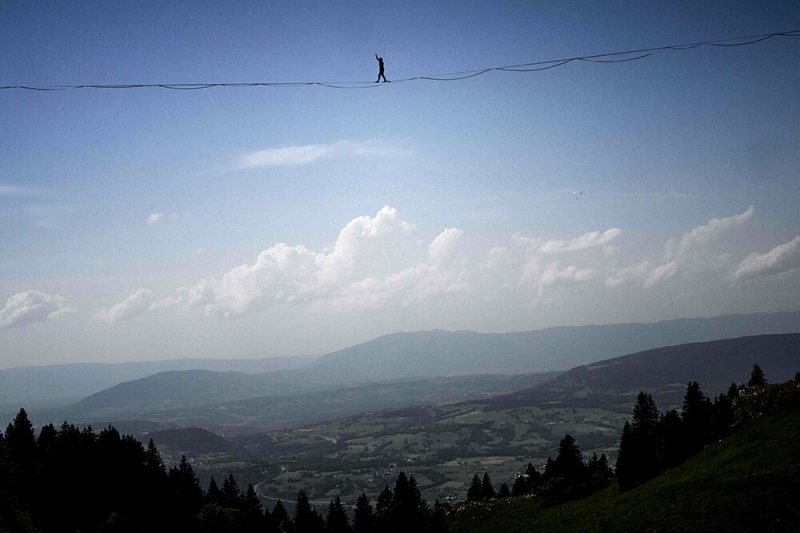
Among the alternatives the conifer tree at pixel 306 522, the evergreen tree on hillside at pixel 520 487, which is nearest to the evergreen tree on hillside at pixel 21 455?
the conifer tree at pixel 306 522

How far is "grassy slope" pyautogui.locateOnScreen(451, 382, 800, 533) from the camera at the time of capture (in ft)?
107

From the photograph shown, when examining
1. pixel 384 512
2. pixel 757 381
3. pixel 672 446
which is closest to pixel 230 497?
pixel 384 512

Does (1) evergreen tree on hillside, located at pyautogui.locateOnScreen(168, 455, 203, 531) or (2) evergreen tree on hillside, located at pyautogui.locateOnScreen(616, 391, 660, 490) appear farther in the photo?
(1) evergreen tree on hillside, located at pyautogui.locateOnScreen(168, 455, 203, 531)

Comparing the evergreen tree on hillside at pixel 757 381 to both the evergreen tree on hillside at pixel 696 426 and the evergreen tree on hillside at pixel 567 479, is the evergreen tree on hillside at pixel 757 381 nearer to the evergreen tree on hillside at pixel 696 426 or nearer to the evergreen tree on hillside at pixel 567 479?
the evergreen tree on hillside at pixel 696 426

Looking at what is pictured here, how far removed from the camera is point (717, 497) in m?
36.4

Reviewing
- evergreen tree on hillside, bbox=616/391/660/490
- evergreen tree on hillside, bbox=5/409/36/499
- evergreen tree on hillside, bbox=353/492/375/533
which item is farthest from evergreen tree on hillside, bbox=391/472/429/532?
evergreen tree on hillside, bbox=5/409/36/499

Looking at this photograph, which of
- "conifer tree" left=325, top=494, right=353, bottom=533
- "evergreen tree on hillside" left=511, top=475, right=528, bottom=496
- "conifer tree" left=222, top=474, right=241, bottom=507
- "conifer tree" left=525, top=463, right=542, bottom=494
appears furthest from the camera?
"evergreen tree on hillside" left=511, top=475, right=528, bottom=496

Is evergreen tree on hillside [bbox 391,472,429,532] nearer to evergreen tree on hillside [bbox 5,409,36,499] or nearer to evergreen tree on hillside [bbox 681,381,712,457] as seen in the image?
evergreen tree on hillside [bbox 681,381,712,457]

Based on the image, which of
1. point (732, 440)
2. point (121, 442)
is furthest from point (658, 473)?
point (121, 442)

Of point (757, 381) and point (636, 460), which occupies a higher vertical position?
point (757, 381)

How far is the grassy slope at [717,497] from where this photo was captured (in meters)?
32.6

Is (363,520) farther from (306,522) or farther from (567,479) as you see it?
(567,479)

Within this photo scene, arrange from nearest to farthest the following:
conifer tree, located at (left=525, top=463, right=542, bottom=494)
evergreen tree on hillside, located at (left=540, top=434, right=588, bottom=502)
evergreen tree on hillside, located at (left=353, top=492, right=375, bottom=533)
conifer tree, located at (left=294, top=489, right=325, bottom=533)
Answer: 1. evergreen tree on hillside, located at (left=540, top=434, right=588, bottom=502)
2. conifer tree, located at (left=294, top=489, right=325, bottom=533)
3. evergreen tree on hillside, located at (left=353, top=492, right=375, bottom=533)
4. conifer tree, located at (left=525, top=463, right=542, bottom=494)

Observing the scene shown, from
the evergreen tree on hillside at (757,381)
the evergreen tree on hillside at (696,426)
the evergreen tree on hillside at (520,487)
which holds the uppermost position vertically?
the evergreen tree on hillside at (757,381)
